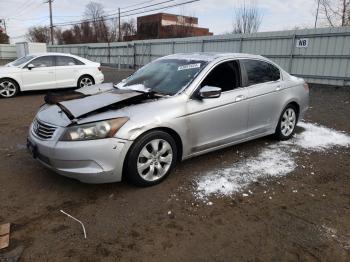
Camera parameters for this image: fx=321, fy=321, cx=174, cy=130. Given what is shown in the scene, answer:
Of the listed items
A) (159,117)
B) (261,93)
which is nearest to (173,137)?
(159,117)

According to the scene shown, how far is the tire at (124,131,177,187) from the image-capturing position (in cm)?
362

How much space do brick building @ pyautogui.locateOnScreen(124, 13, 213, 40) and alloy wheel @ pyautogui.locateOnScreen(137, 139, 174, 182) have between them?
4308 cm

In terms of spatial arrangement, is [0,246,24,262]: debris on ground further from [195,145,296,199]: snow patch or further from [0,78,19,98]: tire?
[0,78,19,98]: tire

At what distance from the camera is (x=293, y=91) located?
18.7 feet

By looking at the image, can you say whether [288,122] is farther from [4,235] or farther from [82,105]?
[4,235]

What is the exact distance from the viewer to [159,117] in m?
3.75

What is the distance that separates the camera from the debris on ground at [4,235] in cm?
278

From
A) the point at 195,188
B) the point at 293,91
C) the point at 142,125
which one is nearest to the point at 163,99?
the point at 142,125

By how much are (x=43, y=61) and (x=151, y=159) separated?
865 centimetres

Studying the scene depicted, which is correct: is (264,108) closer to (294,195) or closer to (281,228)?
(294,195)

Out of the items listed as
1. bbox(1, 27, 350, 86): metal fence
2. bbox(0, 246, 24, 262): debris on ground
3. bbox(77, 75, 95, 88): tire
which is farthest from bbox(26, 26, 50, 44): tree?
bbox(0, 246, 24, 262): debris on ground

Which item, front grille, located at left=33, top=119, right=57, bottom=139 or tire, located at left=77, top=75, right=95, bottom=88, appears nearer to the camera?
front grille, located at left=33, top=119, right=57, bottom=139

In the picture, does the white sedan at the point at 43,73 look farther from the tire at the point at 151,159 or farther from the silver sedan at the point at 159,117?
the tire at the point at 151,159

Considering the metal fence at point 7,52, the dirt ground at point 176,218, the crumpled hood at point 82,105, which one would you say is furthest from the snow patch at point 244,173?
the metal fence at point 7,52
